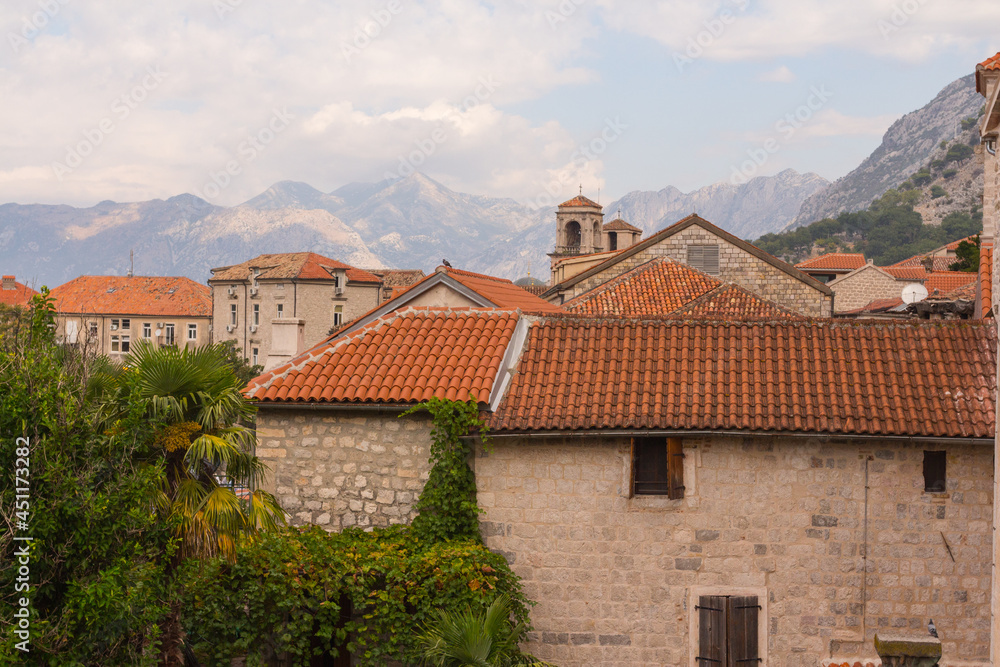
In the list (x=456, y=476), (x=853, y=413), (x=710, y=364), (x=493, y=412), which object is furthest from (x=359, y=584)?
(x=853, y=413)

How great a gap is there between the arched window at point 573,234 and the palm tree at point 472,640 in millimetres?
66233

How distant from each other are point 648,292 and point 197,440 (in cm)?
2447

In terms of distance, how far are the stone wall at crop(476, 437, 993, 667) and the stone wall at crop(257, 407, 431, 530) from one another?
1396mm

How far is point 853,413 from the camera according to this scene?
11.4 meters

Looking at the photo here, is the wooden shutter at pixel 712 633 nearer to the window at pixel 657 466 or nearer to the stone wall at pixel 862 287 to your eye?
the window at pixel 657 466

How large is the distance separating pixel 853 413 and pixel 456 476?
5.27 m

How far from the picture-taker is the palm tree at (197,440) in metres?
10.1

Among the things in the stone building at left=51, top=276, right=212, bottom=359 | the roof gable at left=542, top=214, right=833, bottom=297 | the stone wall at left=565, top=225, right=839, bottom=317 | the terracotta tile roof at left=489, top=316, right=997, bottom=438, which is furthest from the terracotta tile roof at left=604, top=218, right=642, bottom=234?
the terracotta tile roof at left=489, top=316, right=997, bottom=438

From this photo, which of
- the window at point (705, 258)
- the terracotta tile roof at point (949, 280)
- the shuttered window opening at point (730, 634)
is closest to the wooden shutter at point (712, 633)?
the shuttered window opening at point (730, 634)

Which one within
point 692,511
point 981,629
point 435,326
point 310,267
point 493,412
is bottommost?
Answer: point 981,629

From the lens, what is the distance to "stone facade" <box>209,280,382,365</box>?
7206cm

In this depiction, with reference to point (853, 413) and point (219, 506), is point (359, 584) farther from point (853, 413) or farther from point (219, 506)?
point (853, 413)

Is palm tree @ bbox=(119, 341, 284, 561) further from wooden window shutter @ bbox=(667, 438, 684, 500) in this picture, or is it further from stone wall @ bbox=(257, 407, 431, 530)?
wooden window shutter @ bbox=(667, 438, 684, 500)

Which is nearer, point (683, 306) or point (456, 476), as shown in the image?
point (456, 476)
